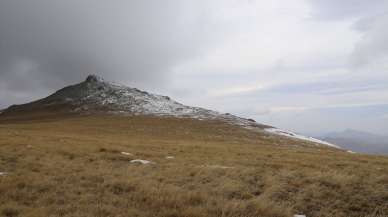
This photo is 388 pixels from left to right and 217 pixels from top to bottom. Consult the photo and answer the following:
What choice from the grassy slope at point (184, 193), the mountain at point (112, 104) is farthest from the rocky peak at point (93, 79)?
the grassy slope at point (184, 193)

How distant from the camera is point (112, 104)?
136000 millimetres

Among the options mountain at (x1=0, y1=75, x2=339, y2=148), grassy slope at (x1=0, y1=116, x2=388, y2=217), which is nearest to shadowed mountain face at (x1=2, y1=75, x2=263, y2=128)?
mountain at (x1=0, y1=75, x2=339, y2=148)

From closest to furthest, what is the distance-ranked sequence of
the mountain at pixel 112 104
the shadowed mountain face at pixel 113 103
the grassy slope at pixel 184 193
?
the grassy slope at pixel 184 193 < the mountain at pixel 112 104 < the shadowed mountain face at pixel 113 103

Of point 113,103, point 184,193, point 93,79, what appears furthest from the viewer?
point 93,79

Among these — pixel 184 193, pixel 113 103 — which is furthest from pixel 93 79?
pixel 184 193

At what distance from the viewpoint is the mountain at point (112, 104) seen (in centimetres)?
11894

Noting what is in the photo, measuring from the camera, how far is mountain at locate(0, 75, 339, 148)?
390 feet

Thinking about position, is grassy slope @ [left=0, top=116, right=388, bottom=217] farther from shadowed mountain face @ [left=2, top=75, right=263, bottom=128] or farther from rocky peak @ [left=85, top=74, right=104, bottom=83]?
rocky peak @ [left=85, top=74, right=104, bottom=83]

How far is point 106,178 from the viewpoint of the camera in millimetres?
13438

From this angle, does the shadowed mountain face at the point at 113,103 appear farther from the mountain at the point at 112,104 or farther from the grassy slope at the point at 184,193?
the grassy slope at the point at 184,193

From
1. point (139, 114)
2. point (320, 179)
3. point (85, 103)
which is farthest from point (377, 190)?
point (85, 103)

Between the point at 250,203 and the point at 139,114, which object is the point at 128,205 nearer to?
the point at 250,203

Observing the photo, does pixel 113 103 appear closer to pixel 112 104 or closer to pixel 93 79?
pixel 112 104

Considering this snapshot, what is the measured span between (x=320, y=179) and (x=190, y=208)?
20.5 ft
